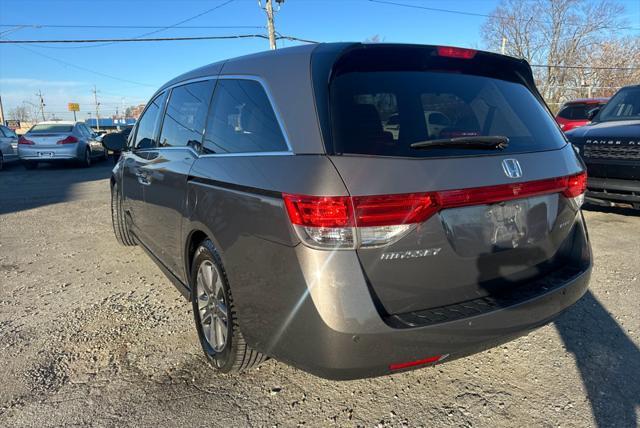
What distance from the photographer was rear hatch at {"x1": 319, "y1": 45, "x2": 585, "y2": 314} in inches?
72.2

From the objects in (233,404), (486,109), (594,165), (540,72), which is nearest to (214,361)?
(233,404)

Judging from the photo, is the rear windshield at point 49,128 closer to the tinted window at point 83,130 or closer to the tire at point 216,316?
the tinted window at point 83,130

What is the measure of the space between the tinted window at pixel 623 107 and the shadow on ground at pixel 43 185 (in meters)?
9.13

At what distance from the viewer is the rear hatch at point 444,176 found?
6.01 ft

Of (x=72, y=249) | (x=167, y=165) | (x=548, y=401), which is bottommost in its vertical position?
(x=72, y=249)

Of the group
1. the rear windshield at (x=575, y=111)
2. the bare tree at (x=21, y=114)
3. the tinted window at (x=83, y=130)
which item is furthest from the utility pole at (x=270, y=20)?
the bare tree at (x=21, y=114)

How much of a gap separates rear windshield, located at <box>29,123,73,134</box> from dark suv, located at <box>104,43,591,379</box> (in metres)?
14.6

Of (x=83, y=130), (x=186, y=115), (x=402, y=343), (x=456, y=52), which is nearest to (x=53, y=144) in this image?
(x=83, y=130)

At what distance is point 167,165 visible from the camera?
323 cm

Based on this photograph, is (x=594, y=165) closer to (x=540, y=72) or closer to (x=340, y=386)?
(x=340, y=386)

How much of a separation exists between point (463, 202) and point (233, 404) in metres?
1.57

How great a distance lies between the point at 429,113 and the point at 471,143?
0.31 m

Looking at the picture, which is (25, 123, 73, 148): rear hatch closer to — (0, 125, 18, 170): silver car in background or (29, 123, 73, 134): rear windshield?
(29, 123, 73, 134): rear windshield

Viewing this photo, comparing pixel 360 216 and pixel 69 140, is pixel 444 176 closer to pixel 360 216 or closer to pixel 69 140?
pixel 360 216
